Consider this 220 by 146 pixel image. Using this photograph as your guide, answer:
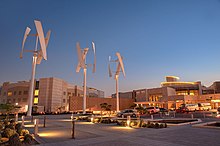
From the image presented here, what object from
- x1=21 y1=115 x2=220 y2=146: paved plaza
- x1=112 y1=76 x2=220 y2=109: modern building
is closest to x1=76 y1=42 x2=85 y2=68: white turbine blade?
x1=21 y1=115 x2=220 y2=146: paved plaza

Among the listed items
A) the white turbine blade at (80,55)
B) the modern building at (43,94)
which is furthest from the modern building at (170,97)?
the white turbine blade at (80,55)

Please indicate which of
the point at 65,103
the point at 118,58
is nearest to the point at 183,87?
the point at 118,58

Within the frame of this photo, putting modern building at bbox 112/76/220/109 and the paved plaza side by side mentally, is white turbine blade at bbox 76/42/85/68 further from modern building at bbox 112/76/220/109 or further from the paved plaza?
modern building at bbox 112/76/220/109

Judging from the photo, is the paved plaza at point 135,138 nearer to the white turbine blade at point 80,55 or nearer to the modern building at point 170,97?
the white turbine blade at point 80,55

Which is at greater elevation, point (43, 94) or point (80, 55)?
point (80, 55)

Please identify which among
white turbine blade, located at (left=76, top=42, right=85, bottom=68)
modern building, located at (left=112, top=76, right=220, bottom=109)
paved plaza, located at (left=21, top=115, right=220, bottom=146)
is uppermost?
white turbine blade, located at (left=76, top=42, right=85, bottom=68)

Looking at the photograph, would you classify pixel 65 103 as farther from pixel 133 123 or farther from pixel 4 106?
pixel 133 123

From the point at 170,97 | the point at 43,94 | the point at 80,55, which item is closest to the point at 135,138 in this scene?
the point at 80,55

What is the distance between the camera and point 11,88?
77.4 metres

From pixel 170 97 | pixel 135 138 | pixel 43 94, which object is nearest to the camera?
pixel 135 138

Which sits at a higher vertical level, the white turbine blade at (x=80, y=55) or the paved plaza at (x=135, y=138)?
the white turbine blade at (x=80, y=55)

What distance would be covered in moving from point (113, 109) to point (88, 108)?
35.4 feet

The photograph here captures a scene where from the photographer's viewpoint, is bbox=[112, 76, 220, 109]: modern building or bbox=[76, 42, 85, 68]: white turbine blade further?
bbox=[112, 76, 220, 109]: modern building

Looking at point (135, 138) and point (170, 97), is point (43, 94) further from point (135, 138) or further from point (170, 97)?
point (135, 138)
